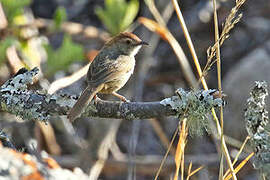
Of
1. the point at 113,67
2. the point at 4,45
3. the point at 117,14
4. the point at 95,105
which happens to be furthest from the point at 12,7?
the point at 95,105

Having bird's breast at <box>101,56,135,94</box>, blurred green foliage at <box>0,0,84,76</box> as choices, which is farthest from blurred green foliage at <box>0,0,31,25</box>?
bird's breast at <box>101,56,135,94</box>

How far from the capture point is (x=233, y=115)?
777 centimetres

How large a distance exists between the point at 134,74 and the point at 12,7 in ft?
7.32

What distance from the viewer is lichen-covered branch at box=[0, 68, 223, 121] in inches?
121

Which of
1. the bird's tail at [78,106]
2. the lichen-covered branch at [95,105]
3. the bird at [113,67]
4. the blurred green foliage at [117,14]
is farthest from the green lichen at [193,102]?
the blurred green foliage at [117,14]

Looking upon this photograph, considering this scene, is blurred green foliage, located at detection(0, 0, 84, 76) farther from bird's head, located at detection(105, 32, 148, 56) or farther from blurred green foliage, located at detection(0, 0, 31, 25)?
bird's head, located at detection(105, 32, 148, 56)

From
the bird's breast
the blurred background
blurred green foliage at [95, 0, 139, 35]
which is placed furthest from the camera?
blurred green foliage at [95, 0, 139, 35]

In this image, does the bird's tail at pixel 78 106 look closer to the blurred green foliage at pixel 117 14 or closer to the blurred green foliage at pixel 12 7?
the blurred green foliage at pixel 12 7

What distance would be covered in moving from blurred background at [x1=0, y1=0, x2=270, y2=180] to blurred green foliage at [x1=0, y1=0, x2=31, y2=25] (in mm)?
10

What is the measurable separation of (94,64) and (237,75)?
4.01 m

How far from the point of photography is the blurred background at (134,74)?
6004 millimetres

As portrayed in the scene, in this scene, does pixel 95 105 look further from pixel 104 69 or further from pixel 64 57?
pixel 64 57

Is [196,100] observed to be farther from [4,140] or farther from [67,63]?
[67,63]

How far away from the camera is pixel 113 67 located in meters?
4.55
